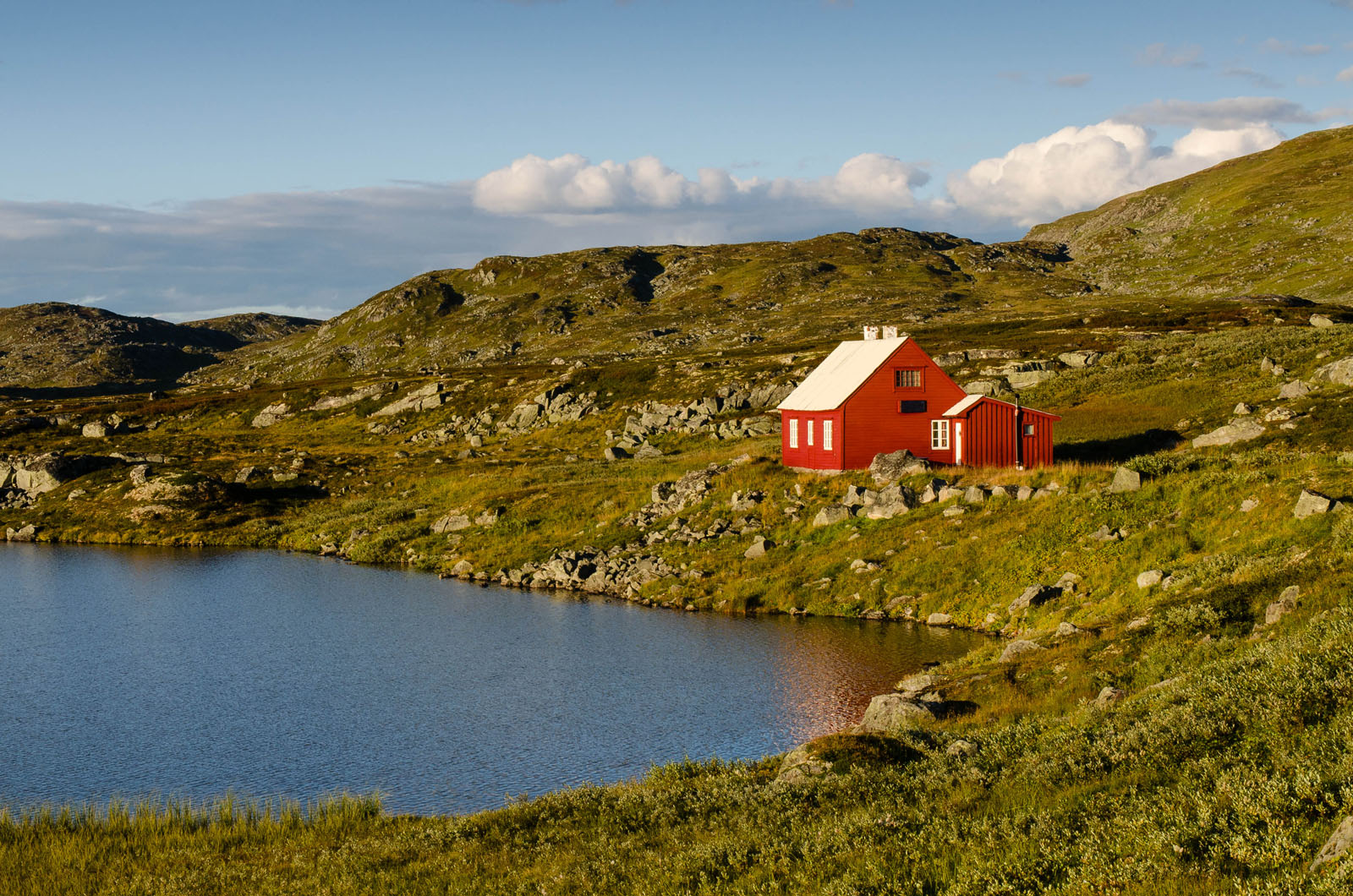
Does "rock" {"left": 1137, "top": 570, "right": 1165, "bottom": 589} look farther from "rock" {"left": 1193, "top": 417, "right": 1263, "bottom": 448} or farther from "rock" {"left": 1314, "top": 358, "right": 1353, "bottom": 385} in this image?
"rock" {"left": 1314, "top": 358, "right": 1353, "bottom": 385}

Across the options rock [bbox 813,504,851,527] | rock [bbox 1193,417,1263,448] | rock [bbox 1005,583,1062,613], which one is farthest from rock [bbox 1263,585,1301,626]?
rock [bbox 1193,417,1263,448]

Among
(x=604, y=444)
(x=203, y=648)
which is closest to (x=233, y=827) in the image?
(x=203, y=648)

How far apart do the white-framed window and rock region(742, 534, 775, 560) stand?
16377 mm

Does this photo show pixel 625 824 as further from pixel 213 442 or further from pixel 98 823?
pixel 213 442

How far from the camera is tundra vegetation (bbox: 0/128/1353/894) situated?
537 inches

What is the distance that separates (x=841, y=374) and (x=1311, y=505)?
1334 inches

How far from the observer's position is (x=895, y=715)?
77.9 feet

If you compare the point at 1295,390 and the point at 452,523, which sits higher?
the point at 1295,390

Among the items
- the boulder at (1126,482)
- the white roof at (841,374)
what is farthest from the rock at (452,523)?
the boulder at (1126,482)

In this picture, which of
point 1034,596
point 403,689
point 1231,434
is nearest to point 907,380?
point 1231,434

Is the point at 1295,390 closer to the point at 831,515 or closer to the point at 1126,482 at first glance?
the point at 1126,482

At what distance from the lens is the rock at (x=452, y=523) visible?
6631 cm

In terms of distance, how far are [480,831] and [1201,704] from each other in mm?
12997

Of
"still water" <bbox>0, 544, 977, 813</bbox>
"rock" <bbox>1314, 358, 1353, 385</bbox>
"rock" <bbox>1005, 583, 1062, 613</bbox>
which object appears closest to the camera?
"still water" <bbox>0, 544, 977, 813</bbox>
